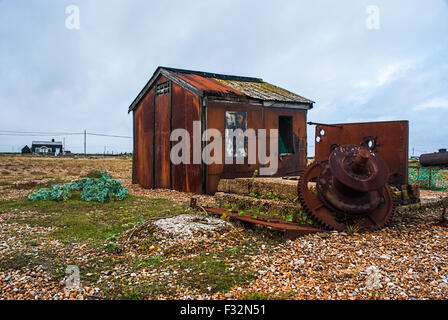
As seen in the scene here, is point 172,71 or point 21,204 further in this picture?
point 172,71

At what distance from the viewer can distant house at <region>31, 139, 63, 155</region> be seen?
71.4m

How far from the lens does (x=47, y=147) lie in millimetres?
73812

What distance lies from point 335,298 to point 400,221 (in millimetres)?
4073

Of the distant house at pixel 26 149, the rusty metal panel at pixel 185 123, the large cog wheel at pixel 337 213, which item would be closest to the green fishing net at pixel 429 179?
the large cog wheel at pixel 337 213

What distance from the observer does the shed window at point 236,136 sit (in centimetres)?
1105

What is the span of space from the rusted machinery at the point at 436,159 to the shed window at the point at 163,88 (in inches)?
363

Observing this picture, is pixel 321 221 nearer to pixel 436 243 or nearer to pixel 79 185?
pixel 436 243

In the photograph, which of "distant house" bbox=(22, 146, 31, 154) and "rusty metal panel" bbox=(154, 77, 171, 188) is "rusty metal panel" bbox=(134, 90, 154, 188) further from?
"distant house" bbox=(22, 146, 31, 154)

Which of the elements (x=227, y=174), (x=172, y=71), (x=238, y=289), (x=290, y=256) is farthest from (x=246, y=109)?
(x=238, y=289)

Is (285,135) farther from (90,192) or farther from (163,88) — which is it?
(90,192)

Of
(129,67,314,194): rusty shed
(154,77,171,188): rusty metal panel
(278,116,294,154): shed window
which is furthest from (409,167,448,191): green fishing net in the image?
(154,77,171,188): rusty metal panel

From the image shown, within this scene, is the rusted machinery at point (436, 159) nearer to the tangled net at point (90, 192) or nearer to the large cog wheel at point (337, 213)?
the large cog wheel at point (337, 213)
